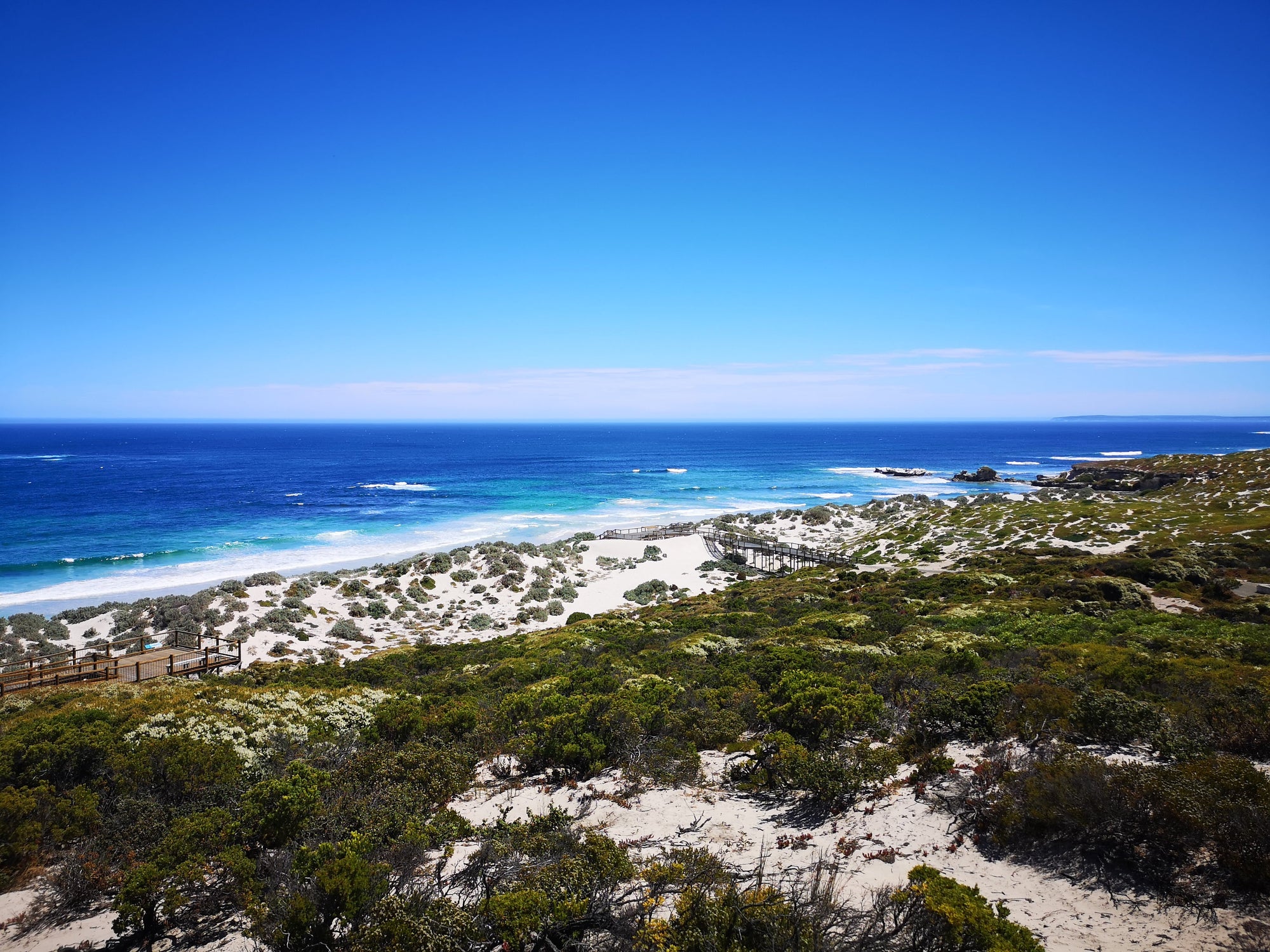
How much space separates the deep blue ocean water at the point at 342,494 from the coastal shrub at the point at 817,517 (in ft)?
37.1

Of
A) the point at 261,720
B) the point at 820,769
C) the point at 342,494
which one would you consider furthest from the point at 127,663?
the point at 342,494

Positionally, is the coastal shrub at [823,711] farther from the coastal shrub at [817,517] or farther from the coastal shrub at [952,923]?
the coastal shrub at [817,517]

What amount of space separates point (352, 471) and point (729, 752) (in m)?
94.8

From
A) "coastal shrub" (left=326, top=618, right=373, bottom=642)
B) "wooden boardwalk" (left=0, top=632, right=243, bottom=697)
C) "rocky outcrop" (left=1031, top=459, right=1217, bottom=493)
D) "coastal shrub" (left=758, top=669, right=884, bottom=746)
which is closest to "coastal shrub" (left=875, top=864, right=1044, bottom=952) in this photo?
"coastal shrub" (left=758, top=669, right=884, bottom=746)

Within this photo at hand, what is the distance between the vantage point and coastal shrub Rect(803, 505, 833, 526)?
164ft

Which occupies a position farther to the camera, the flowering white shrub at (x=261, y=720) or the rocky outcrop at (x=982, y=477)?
the rocky outcrop at (x=982, y=477)

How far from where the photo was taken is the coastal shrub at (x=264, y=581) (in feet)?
92.1

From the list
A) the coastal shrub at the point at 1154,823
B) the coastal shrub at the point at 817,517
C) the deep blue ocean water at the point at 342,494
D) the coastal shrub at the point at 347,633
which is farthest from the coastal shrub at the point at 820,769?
the coastal shrub at the point at 817,517

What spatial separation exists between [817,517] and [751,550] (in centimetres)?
1262

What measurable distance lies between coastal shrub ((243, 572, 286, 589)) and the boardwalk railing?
22.1 meters

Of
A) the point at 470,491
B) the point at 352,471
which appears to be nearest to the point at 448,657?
the point at 470,491

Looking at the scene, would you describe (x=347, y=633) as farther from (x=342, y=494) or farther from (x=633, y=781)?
(x=342, y=494)

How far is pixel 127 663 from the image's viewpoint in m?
17.9

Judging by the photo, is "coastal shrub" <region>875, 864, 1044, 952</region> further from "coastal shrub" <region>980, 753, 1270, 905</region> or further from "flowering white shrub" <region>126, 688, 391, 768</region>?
"flowering white shrub" <region>126, 688, 391, 768</region>
